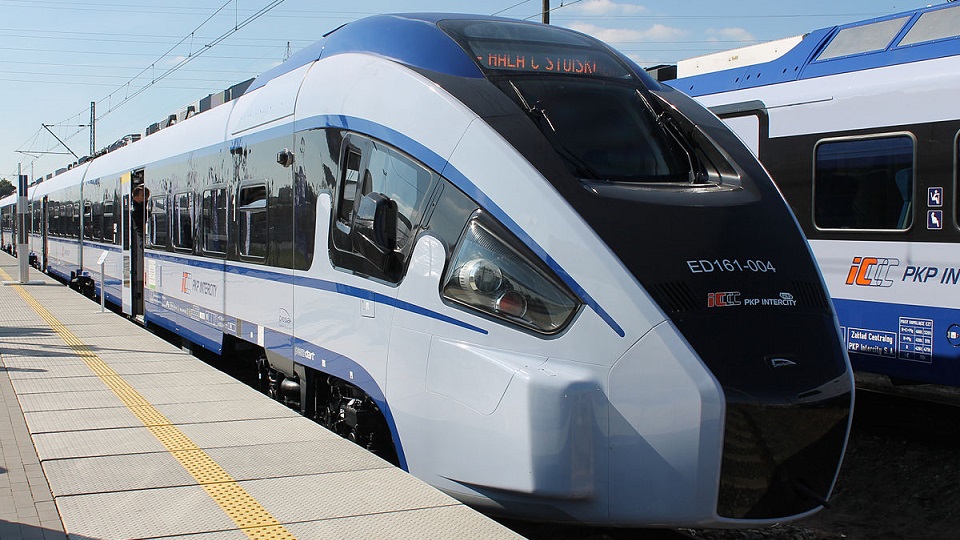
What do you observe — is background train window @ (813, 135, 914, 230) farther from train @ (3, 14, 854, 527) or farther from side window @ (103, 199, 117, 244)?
side window @ (103, 199, 117, 244)

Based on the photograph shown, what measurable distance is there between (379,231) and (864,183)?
490 centimetres

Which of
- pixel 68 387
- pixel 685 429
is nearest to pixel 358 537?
pixel 685 429

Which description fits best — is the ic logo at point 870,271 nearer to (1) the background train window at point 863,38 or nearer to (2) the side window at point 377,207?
(1) the background train window at point 863,38

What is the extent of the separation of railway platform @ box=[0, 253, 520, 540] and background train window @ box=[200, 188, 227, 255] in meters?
1.32

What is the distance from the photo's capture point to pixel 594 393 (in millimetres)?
4418

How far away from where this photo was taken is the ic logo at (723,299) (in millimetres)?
4625

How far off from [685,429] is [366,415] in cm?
238

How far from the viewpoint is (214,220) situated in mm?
9781

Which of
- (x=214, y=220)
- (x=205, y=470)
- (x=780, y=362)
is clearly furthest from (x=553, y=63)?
Answer: (x=214, y=220)

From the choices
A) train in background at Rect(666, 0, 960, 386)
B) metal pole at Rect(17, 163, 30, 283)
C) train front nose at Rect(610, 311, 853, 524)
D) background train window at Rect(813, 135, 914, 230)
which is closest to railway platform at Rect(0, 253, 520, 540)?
train front nose at Rect(610, 311, 853, 524)

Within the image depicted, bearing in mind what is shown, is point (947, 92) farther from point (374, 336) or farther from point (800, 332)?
point (374, 336)

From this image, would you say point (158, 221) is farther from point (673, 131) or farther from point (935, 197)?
point (935, 197)

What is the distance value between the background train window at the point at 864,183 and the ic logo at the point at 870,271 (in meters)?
0.30

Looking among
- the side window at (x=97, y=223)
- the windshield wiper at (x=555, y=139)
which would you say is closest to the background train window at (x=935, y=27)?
the windshield wiper at (x=555, y=139)
